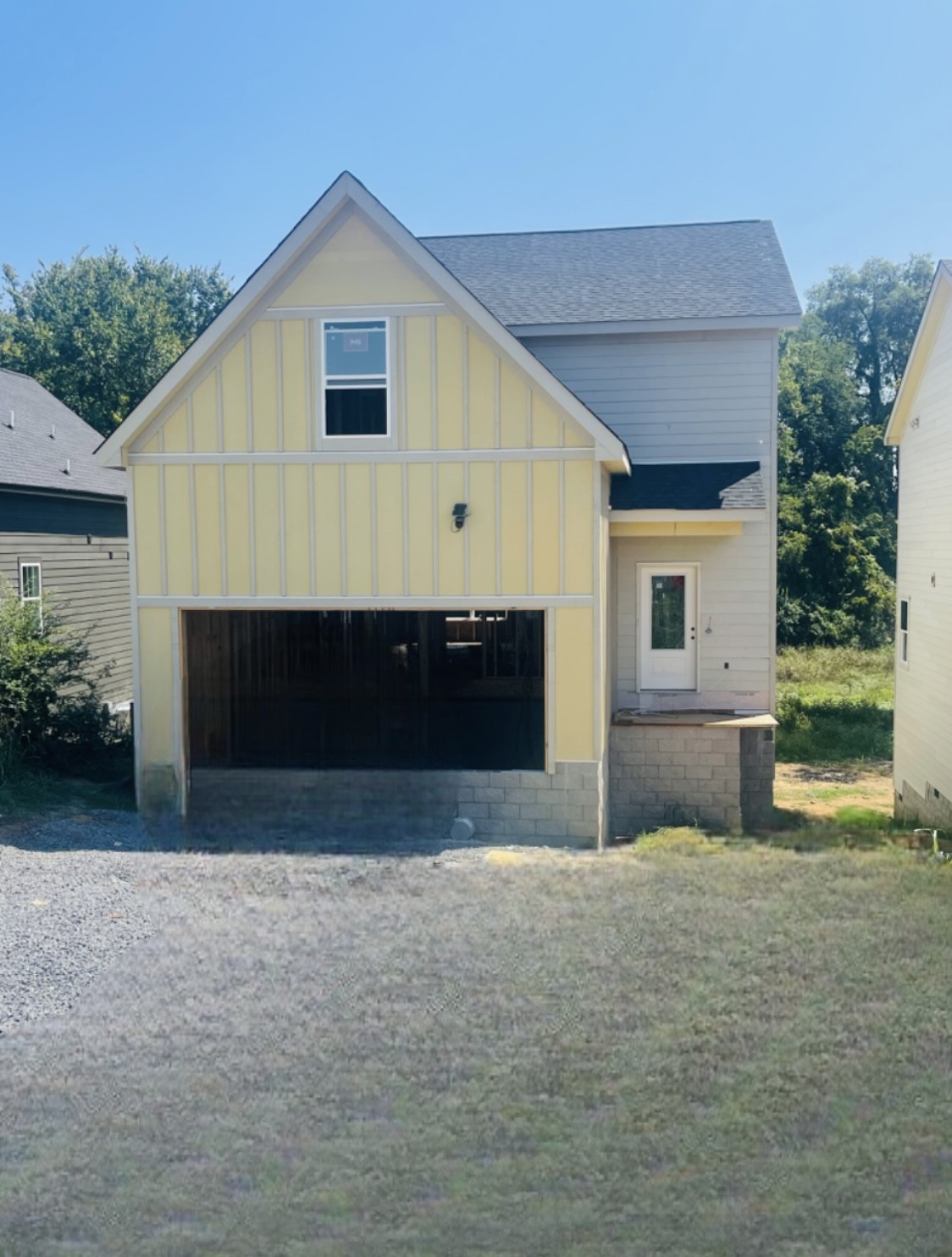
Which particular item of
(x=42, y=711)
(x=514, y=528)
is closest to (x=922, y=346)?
(x=514, y=528)

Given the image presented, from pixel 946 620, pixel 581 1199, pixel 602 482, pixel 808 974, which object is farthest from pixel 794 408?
pixel 581 1199

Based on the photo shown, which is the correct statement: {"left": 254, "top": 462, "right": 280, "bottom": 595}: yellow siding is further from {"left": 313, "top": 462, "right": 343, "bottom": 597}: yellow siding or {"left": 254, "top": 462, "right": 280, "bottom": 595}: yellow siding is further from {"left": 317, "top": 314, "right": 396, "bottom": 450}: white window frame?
{"left": 317, "top": 314, "right": 396, "bottom": 450}: white window frame

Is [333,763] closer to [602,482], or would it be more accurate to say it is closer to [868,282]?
[602,482]

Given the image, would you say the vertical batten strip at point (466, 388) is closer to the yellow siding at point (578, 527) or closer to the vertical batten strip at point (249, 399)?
the yellow siding at point (578, 527)

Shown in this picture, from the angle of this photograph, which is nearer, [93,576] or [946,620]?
[946,620]

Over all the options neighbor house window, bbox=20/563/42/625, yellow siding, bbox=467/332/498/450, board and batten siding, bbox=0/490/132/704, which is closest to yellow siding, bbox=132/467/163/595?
yellow siding, bbox=467/332/498/450

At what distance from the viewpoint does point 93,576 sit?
68.0 ft

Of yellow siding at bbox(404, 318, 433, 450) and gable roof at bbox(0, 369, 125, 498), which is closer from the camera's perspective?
yellow siding at bbox(404, 318, 433, 450)

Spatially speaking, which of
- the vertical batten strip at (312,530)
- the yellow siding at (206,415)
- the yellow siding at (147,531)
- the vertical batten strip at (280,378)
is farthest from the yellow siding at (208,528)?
the vertical batten strip at (312,530)

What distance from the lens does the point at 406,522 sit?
11375 mm

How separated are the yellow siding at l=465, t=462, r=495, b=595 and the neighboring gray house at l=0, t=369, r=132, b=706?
8965 mm

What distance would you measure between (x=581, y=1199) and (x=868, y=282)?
158 ft

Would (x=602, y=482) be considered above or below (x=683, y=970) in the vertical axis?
above

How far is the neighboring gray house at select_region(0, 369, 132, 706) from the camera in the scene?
17938 mm
